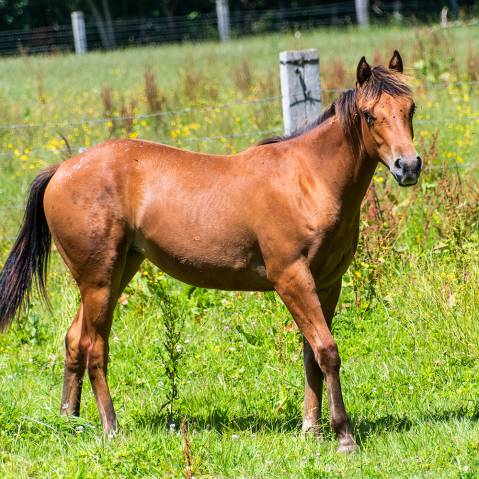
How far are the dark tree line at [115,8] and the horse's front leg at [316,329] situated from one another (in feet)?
100

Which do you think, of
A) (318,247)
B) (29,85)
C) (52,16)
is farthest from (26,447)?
(52,16)

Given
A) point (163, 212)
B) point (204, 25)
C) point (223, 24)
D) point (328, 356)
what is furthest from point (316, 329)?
point (204, 25)

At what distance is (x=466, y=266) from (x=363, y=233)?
799 mm

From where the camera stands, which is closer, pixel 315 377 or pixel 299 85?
pixel 315 377

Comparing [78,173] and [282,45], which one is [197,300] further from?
[282,45]

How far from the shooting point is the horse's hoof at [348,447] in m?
4.29

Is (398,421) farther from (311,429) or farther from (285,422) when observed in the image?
(285,422)

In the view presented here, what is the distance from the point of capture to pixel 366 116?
14.0 feet

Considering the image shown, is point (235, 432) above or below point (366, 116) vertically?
below

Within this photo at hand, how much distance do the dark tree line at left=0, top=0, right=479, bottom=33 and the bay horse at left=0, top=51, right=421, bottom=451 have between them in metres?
29.8

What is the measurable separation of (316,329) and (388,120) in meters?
1.14

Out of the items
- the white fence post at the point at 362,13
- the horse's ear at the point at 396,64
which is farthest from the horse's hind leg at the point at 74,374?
the white fence post at the point at 362,13

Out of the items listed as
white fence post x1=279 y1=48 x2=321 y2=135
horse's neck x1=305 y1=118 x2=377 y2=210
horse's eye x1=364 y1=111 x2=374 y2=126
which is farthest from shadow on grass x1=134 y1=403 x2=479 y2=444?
→ white fence post x1=279 y1=48 x2=321 y2=135

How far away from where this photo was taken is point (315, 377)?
15.6 ft
